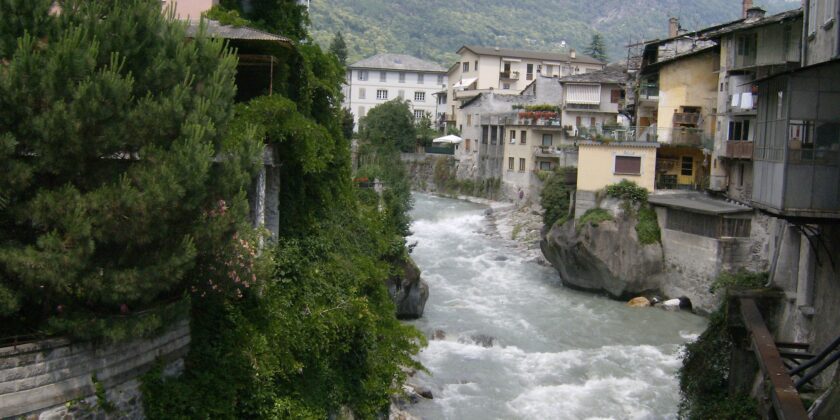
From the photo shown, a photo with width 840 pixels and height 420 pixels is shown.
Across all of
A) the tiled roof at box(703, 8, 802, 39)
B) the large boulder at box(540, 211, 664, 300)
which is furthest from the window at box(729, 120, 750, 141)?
the large boulder at box(540, 211, 664, 300)

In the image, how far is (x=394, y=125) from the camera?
72.9 meters

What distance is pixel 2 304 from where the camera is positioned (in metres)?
8.48

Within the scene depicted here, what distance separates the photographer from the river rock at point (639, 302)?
3353 cm

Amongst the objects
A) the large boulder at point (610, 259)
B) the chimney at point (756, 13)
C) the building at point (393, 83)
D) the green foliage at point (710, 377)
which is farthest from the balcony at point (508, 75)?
the green foliage at point (710, 377)

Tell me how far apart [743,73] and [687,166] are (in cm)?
711

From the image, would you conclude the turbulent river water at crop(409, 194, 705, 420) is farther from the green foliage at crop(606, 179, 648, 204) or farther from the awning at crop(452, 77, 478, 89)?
the awning at crop(452, 77, 478, 89)

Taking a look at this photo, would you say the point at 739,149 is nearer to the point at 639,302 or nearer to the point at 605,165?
the point at 605,165

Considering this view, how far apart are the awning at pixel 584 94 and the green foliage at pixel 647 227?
21.5 m

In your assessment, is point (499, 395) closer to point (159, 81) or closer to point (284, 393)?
point (284, 393)

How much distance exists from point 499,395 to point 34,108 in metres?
16.7

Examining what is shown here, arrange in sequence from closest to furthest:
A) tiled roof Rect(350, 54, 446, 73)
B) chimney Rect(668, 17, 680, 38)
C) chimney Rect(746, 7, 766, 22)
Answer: chimney Rect(746, 7, 766, 22) → chimney Rect(668, 17, 680, 38) → tiled roof Rect(350, 54, 446, 73)

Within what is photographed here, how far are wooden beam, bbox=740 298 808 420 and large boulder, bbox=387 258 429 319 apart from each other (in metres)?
14.5

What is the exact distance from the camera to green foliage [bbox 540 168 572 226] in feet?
131

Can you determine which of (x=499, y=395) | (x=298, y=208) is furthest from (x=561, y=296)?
(x=298, y=208)
